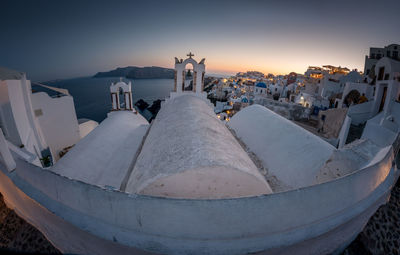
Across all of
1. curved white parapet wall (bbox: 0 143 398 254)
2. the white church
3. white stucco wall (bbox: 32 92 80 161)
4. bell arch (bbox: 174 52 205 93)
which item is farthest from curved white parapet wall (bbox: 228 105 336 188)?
white stucco wall (bbox: 32 92 80 161)

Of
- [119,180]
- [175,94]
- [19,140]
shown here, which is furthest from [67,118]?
[119,180]

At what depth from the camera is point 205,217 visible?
2.03m

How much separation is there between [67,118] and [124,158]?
22.8ft

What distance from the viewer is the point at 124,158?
5625 mm

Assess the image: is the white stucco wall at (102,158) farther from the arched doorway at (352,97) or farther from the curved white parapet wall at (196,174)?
the arched doorway at (352,97)

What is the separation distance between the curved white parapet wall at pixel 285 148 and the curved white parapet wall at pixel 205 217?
165cm

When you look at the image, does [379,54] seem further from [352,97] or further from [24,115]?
[24,115]

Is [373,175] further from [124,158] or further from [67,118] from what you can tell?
[67,118]

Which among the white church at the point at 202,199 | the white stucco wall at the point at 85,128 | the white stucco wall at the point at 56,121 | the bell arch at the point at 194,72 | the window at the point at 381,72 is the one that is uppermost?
the window at the point at 381,72

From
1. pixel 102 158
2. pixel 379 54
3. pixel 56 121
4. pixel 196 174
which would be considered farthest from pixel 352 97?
pixel 56 121

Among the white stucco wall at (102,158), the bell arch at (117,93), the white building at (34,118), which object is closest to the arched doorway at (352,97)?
the white stucco wall at (102,158)

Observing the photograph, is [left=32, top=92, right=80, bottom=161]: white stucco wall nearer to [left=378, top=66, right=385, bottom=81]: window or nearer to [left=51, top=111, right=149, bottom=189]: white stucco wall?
[left=51, top=111, right=149, bottom=189]: white stucco wall

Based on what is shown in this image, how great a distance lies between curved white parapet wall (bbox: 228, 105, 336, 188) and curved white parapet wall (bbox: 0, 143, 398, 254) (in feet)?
5.42

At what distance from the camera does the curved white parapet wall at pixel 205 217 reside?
2045mm
